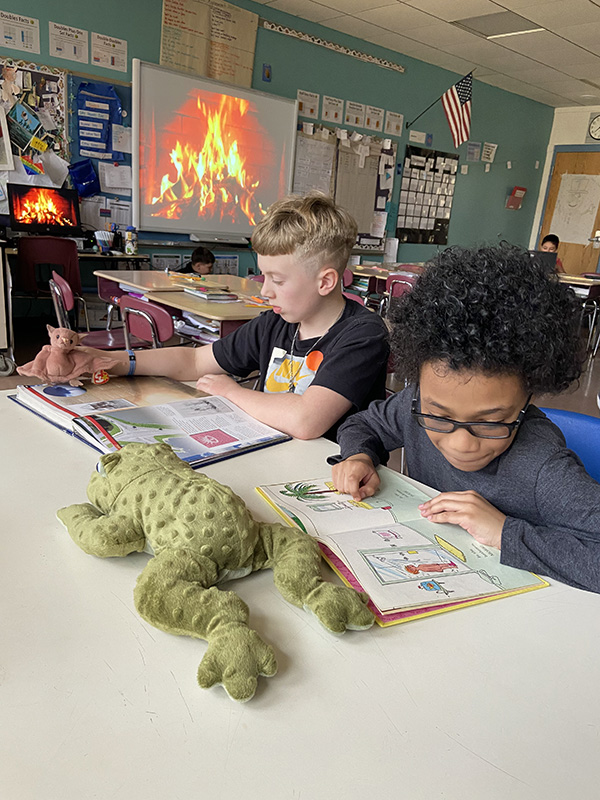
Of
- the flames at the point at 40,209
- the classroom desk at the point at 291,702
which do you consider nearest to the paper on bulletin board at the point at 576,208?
the flames at the point at 40,209

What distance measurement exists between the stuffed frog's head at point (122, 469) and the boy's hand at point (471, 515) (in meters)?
0.40

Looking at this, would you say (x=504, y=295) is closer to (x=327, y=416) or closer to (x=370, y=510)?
(x=370, y=510)

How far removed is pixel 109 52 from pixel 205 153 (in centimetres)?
108

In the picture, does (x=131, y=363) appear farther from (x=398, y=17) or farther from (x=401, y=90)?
(x=401, y=90)

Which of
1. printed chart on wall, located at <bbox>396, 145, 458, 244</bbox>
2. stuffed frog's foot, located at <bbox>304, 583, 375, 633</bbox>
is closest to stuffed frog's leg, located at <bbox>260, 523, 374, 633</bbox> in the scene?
stuffed frog's foot, located at <bbox>304, 583, 375, 633</bbox>

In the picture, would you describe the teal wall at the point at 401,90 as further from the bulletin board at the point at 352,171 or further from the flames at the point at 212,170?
the flames at the point at 212,170

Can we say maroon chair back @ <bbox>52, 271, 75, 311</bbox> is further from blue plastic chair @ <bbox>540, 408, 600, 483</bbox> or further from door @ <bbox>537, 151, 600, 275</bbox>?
door @ <bbox>537, 151, 600, 275</bbox>

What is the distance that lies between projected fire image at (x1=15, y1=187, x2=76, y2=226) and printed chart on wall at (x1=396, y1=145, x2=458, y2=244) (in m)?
3.97

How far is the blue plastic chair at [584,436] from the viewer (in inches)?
48.6

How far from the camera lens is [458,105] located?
5.46 metres

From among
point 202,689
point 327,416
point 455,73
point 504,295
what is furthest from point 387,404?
point 455,73

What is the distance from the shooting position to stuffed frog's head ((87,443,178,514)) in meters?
0.82

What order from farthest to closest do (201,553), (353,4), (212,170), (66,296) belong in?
(212,170), (353,4), (66,296), (201,553)

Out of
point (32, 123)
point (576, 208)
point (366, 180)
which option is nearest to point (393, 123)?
point (366, 180)
